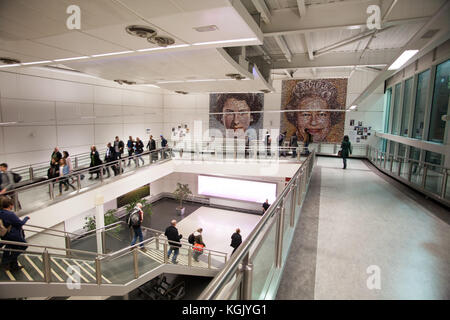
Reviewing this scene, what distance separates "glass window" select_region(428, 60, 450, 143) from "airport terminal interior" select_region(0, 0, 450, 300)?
0.08 meters

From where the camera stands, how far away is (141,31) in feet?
12.4

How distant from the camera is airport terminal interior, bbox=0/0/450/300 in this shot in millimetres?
2852

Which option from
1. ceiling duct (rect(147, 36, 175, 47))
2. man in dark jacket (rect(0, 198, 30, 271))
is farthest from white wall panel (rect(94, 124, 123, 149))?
ceiling duct (rect(147, 36, 175, 47))

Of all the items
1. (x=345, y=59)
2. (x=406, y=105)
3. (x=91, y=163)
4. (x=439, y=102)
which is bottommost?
(x=91, y=163)

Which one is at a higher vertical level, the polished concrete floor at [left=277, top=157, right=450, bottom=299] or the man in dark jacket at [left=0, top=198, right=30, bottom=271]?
the polished concrete floor at [left=277, top=157, right=450, bottom=299]

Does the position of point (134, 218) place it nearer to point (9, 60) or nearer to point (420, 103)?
point (9, 60)

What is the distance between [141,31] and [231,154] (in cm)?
1005

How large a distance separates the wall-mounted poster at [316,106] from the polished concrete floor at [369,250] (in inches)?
427

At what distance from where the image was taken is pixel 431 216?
15.0 ft

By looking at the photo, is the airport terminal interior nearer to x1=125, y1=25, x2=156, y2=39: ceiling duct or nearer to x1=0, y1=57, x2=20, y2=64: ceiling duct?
x1=125, y1=25, x2=156, y2=39: ceiling duct

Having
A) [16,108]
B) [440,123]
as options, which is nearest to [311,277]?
[440,123]

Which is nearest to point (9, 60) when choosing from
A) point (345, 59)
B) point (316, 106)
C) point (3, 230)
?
point (3, 230)
